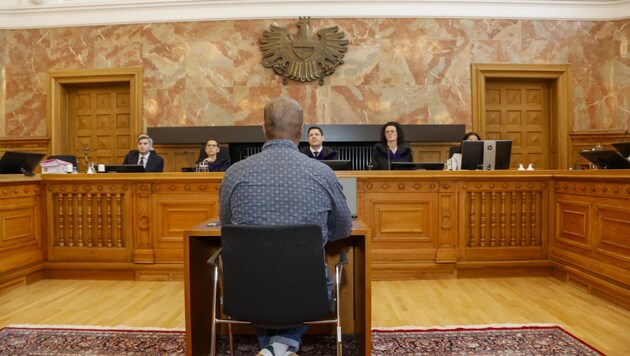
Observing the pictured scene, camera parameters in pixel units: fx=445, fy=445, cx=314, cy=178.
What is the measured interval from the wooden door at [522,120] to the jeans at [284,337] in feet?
20.0

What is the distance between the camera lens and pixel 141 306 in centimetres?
325

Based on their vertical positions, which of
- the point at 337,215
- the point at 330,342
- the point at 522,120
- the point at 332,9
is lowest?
the point at 330,342

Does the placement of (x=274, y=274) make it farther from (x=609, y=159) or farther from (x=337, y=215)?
(x=609, y=159)

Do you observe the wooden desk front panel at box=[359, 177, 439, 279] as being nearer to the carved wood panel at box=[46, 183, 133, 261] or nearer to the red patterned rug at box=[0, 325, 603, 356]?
the red patterned rug at box=[0, 325, 603, 356]

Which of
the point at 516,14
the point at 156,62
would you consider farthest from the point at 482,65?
the point at 156,62

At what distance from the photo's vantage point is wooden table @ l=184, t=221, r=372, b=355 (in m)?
2.10

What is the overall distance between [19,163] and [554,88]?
23.4ft

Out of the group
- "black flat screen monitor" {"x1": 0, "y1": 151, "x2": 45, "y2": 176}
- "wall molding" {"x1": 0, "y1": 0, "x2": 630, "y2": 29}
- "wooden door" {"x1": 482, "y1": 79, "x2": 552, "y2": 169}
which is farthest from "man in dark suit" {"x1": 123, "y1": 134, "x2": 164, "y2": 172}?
"wooden door" {"x1": 482, "y1": 79, "x2": 552, "y2": 169}

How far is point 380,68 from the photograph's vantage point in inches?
260

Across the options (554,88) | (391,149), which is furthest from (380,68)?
(554,88)

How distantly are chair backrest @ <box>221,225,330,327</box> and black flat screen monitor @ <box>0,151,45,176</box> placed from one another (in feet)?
10.7

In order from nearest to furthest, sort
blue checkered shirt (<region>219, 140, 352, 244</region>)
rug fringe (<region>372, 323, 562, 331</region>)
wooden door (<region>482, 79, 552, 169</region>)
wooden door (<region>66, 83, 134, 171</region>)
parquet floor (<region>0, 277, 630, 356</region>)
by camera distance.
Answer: blue checkered shirt (<region>219, 140, 352, 244</region>) < rug fringe (<region>372, 323, 562, 331</region>) < parquet floor (<region>0, 277, 630, 356</region>) < wooden door (<region>482, 79, 552, 169</region>) < wooden door (<region>66, 83, 134, 171</region>)

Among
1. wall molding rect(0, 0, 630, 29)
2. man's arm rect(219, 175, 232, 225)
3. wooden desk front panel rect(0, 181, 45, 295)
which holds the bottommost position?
wooden desk front panel rect(0, 181, 45, 295)

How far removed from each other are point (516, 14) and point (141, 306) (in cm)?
640
